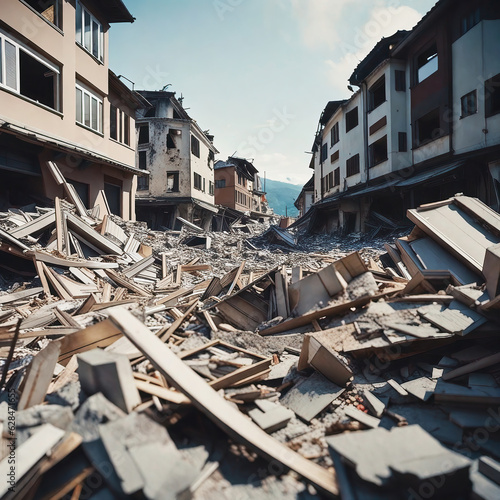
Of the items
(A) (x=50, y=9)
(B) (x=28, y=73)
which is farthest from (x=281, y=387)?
(A) (x=50, y=9)

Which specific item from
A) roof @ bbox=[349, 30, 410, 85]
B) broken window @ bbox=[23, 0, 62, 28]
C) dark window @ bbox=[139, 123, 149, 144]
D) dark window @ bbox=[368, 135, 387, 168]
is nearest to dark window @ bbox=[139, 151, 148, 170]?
dark window @ bbox=[139, 123, 149, 144]

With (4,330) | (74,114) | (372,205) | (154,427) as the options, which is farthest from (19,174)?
(372,205)

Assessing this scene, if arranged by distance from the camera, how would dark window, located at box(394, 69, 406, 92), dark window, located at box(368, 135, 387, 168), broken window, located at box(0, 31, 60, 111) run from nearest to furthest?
broken window, located at box(0, 31, 60, 111), dark window, located at box(394, 69, 406, 92), dark window, located at box(368, 135, 387, 168)

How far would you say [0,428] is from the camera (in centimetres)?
201

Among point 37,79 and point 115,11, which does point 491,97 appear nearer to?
point 115,11

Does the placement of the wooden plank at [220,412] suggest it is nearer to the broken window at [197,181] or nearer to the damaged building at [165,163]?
the damaged building at [165,163]

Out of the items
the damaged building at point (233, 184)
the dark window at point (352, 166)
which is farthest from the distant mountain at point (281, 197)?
the dark window at point (352, 166)

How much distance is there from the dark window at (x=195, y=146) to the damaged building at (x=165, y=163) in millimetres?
438

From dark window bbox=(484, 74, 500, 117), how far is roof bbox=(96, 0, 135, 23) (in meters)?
15.9

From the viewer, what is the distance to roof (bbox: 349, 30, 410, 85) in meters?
18.0

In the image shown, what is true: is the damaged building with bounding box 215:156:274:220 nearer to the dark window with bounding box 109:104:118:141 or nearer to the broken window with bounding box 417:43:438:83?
the dark window with bounding box 109:104:118:141

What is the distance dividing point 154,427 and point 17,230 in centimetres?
792

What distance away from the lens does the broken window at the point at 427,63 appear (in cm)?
1473

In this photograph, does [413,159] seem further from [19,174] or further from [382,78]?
[19,174]
